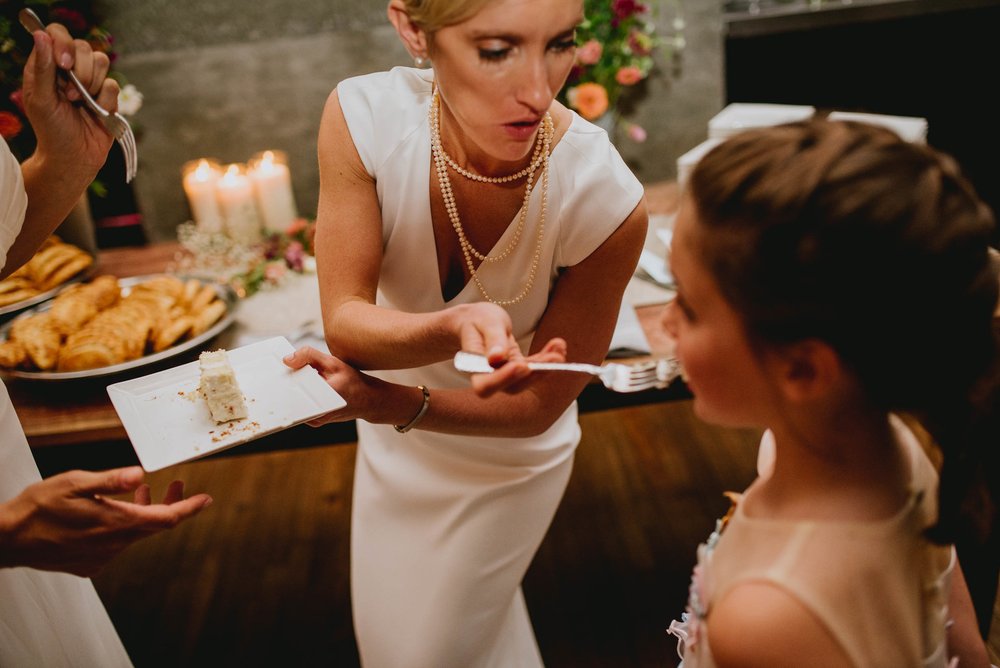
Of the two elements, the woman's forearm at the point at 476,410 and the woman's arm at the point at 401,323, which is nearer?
the woman's arm at the point at 401,323

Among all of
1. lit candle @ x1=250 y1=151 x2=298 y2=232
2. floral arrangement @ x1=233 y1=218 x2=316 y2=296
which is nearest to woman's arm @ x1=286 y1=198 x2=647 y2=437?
floral arrangement @ x1=233 y1=218 x2=316 y2=296

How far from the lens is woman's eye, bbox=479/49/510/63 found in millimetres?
1264

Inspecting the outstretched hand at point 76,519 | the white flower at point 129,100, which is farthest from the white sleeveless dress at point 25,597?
the white flower at point 129,100

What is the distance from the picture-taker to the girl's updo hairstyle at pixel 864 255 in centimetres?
80

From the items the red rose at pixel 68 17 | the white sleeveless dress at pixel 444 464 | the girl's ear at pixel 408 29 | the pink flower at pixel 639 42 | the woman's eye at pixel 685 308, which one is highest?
the red rose at pixel 68 17

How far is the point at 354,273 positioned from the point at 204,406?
1.28ft

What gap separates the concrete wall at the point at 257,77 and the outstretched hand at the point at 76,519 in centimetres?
252

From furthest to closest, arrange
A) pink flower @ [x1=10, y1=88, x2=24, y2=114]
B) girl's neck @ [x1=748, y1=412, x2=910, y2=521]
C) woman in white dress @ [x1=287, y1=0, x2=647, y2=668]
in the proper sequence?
pink flower @ [x1=10, y1=88, x2=24, y2=114] < woman in white dress @ [x1=287, y1=0, x2=647, y2=668] < girl's neck @ [x1=748, y1=412, x2=910, y2=521]

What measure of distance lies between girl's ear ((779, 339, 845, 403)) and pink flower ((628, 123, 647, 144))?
2636mm

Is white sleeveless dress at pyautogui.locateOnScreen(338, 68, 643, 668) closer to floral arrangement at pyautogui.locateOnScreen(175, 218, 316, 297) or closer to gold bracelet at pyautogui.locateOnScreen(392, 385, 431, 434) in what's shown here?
gold bracelet at pyautogui.locateOnScreen(392, 385, 431, 434)

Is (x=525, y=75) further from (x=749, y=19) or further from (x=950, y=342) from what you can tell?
(x=749, y=19)

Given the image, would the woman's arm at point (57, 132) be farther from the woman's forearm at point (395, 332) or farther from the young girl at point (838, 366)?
the young girl at point (838, 366)

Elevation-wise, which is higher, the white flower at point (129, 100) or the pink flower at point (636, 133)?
the white flower at point (129, 100)

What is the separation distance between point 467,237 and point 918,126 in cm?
133
